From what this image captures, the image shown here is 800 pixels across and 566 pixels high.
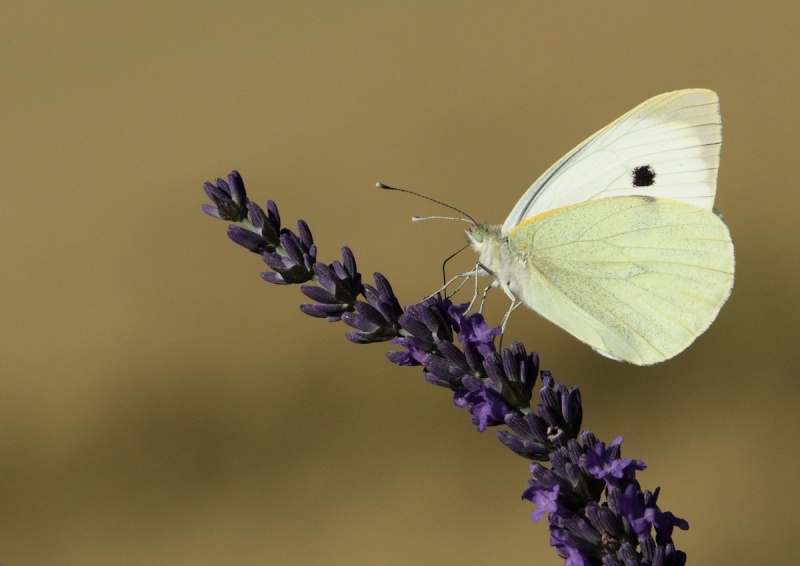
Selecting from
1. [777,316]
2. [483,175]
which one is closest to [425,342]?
[777,316]

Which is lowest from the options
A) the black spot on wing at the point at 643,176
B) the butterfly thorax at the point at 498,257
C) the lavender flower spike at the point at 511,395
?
the lavender flower spike at the point at 511,395

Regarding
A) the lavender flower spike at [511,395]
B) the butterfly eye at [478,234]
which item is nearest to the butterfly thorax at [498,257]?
the butterfly eye at [478,234]

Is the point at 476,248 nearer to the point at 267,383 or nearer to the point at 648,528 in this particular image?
the point at 648,528

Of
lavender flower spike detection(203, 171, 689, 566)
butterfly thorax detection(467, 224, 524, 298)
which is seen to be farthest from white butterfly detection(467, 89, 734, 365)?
lavender flower spike detection(203, 171, 689, 566)

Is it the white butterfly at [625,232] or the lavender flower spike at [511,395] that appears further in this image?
the white butterfly at [625,232]

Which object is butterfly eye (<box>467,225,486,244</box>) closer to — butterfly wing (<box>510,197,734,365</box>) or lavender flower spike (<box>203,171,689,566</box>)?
butterfly wing (<box>510,197,734,365</box>)

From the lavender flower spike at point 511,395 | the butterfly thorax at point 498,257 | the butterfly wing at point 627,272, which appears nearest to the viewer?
the lavender flower spike at point 511,395

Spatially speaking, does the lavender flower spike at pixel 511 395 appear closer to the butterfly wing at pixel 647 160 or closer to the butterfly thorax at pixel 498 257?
the butterfly thorax at pixel 498 257

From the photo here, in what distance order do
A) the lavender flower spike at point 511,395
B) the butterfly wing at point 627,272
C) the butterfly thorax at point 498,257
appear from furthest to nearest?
the butterfly thorax at point 498,257, the butterfly wing at point 627,272, the lavender flower spike at point 511,395

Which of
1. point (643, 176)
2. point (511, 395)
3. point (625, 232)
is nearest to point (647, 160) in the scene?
point (643, 176)
